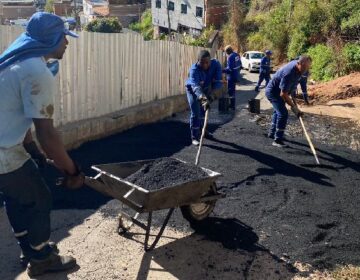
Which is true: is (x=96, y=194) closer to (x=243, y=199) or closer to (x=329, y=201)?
(x=243, y=199)

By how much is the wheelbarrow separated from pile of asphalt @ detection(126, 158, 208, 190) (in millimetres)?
115

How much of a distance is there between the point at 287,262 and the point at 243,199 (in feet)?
4.64

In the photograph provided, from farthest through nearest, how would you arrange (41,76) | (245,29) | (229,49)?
1. (245,29)
2. (229,49)
3. (41,76)

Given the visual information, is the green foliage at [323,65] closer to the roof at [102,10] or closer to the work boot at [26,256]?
the work boot at [26,256]

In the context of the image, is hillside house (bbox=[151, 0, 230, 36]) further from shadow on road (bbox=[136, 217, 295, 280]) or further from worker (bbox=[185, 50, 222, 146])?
shadow on road (bbox=[136, 217, 295, 280])

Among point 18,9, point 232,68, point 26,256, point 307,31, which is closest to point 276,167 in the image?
point 26,256

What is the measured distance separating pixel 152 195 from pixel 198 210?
1.08 metres

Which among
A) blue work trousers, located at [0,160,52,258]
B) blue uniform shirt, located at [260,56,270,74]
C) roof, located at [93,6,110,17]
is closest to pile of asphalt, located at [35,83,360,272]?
blue work trousers, located at [0,160,52,258]

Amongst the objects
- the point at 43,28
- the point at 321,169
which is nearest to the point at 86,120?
the point at 321,169

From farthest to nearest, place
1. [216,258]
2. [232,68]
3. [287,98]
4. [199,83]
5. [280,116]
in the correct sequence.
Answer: [232,68] → [280,116] → [199,83] → [287,98] → [216,258]

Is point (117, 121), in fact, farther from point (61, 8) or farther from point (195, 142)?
point (61, 8)

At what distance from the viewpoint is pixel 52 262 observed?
361 centimetres

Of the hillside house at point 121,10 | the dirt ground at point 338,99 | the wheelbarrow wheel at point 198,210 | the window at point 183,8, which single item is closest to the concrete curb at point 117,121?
the wheelbarrow wheel at point 198,210

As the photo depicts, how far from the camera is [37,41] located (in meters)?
3.14
